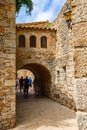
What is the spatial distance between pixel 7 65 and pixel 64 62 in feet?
14.5

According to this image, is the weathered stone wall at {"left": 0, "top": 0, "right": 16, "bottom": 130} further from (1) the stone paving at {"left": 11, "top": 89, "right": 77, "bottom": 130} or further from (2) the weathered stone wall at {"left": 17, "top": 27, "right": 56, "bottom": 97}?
(2) the weathered stone wall at {"left": 17, "top": 27, "right": 56, "bottom": 97}

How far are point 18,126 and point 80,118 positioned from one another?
5.99 meters

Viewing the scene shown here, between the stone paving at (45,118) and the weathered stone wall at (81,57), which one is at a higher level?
the weathered stone wall at (81,57)

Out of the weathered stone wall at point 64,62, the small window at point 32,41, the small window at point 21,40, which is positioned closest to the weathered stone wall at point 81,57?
the weathered stone wall at point 64,62

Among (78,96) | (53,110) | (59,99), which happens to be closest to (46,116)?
(53,110)

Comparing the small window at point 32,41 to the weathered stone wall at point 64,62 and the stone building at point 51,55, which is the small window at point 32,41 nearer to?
the stone building at point 51,55

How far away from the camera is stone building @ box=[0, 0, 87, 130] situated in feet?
5.68

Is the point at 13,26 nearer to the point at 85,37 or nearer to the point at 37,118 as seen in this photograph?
the point at 37,118

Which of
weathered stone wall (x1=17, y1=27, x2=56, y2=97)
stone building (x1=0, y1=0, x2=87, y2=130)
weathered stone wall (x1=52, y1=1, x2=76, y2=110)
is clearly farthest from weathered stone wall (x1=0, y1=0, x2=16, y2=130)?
weathered stone wall (x1=17, y1=27, x2=56, y2=97)

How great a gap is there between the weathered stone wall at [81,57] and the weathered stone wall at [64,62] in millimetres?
7877

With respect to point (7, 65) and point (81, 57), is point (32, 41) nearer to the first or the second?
point (7, 65)

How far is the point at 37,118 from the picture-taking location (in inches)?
330

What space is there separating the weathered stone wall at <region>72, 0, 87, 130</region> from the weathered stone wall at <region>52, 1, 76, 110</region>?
310 inches

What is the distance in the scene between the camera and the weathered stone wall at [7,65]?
705 cm
